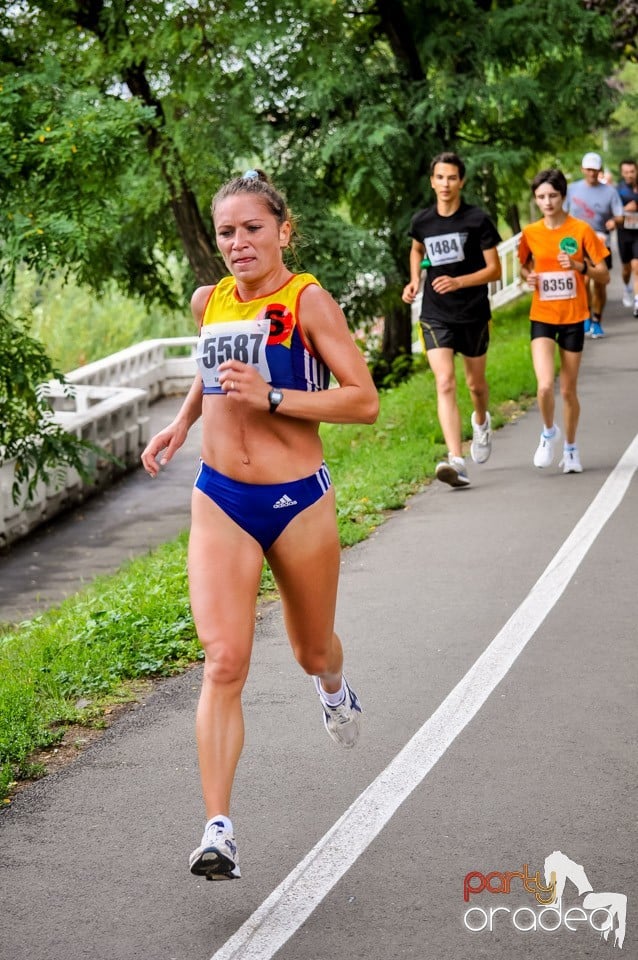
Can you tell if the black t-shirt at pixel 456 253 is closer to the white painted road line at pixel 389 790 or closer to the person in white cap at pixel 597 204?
the white painted road line at pixel 389 790

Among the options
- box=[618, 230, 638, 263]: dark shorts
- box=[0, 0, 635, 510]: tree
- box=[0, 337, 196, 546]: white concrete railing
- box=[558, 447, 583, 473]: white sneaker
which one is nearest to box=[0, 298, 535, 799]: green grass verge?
box=[558, 447, 583, 473]: white sneaker

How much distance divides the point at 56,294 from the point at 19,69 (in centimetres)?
1132

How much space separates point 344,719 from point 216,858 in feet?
4.36

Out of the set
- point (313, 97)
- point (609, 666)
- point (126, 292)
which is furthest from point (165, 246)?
point (609, 666)

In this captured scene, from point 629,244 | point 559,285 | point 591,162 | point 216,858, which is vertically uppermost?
point 591,162

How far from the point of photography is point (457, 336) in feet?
35.9

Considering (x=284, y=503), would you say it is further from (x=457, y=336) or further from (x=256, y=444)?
(x=457, y=336)

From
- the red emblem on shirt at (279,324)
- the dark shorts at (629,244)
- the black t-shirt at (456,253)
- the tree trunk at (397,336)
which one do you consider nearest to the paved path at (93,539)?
the tree trunk at (397,336)

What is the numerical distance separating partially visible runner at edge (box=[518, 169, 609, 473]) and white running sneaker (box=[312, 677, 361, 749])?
5522 mm

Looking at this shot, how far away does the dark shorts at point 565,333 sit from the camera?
1077cm

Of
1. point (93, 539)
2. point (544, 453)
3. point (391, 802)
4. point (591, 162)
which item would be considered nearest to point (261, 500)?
point (391, 802)

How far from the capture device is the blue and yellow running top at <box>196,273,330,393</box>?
15.1 ft

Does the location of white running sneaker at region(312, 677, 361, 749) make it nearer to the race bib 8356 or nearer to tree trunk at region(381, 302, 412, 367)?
the race bib 8356

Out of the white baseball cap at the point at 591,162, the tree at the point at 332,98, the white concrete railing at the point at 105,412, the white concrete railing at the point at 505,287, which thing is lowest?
the white concrete railing at the point at 105,412
